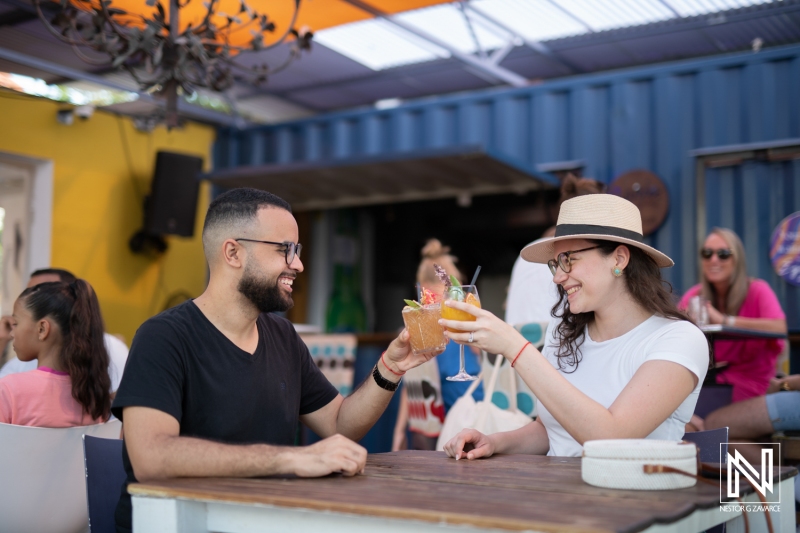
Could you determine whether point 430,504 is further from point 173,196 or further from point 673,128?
point 173,196

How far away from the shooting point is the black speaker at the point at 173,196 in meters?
7.64

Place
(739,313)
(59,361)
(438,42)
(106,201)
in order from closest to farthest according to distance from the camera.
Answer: (59,361), (739,313), (438,42), (106,201)

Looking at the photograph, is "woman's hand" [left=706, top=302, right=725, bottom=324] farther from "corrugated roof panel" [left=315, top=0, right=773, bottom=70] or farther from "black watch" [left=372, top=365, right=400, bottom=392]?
"corrugated roof panel" [left=315, top=0, right=773, bottom=70]

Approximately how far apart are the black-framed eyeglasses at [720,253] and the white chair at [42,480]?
376 cm

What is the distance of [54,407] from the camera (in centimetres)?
295

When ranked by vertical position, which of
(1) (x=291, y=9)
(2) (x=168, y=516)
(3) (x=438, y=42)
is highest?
(3) (x=438, y=42)

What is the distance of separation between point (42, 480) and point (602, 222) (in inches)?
78.0

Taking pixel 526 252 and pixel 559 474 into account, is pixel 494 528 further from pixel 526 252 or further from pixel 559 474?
pixel 526 252

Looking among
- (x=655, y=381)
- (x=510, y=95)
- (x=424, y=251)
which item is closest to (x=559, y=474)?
(x=655, y=381)

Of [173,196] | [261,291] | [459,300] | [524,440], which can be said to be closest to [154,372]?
[261,291]

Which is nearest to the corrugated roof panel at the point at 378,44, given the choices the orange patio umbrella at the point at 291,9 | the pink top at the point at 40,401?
the orange patio umbrella at the point at 291,9

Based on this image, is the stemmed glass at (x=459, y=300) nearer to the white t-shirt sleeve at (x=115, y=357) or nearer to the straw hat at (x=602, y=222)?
the straw hat at (x=602, y=222)

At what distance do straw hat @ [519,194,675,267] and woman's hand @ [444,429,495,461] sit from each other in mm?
628

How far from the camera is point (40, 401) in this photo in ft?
9.60
